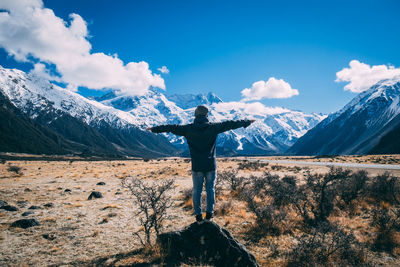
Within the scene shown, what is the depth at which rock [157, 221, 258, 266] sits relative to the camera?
4.49 meters

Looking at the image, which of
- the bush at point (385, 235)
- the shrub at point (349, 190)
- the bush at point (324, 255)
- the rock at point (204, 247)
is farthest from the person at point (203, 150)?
the shrub at point (349, 190)

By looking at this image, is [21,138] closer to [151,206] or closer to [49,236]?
[49,236]

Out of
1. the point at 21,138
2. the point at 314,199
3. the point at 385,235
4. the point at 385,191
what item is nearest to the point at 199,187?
the point at 385,235

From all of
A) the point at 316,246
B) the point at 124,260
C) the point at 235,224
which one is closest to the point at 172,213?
the point at 235,224

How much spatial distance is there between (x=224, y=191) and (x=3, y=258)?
434 inches

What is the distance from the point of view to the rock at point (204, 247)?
4.49 meters

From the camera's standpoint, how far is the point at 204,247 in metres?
4.79

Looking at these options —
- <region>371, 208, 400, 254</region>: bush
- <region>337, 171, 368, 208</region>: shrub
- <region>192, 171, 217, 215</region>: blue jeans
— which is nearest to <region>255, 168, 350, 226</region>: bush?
<region>337, 171, 368, 208</region>: shrub

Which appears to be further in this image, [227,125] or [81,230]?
[81,230]

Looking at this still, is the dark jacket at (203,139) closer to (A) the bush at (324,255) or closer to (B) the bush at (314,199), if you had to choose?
(A) the bush at (324,255)

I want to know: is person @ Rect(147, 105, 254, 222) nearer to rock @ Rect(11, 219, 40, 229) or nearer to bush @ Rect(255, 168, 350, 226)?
bush @ Rect(255, 168, 350, 226)

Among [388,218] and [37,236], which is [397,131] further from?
[37,236]

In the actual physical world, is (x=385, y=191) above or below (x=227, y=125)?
below

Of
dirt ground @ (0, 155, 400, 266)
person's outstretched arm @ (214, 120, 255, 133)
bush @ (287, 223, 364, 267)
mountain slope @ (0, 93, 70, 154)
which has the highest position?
mountain slope @ (0, 93, 70, 154)
